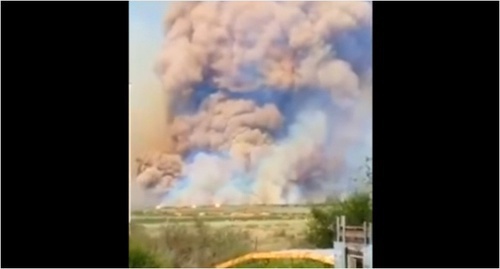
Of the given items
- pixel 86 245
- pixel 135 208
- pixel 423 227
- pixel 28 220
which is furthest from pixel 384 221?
pixel 28 220

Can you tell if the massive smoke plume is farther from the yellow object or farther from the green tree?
the yellow object

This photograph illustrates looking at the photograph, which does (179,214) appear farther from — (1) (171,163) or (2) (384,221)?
(2) (384,221)

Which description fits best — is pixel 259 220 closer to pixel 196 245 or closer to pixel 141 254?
pixel 196 245

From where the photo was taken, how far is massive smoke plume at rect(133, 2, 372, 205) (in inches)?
98.3

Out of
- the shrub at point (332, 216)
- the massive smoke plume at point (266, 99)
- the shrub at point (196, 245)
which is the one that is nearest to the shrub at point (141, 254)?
the shrub at point (196, 245)

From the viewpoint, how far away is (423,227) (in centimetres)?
248

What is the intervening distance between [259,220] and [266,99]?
455 millimetres

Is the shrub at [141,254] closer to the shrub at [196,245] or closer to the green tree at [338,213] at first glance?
the shrub at [196,245]

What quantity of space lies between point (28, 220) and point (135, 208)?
0.38 meters

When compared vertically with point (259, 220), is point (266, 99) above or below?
above

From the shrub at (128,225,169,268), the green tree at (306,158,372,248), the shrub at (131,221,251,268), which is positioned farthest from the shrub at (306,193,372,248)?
the shrub at (128,225,169,268)

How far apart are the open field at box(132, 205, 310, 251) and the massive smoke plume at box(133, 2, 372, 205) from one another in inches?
1.4

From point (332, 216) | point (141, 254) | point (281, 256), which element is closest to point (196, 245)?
point (141, 254)

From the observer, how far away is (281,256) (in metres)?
2.53
